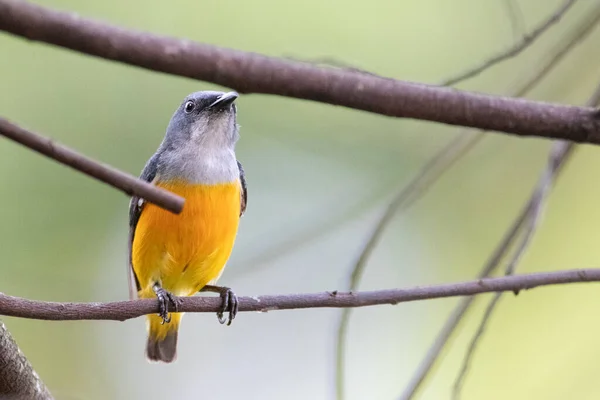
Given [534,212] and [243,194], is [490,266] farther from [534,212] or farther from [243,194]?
[243,194]

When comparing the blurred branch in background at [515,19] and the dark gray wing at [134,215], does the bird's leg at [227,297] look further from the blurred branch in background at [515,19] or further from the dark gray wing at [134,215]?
the blurred branch in background at [515,19]

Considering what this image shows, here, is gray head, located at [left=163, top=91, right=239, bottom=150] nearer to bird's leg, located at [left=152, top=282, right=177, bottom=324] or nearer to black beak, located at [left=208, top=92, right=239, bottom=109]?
black beak, located at [left=208, top=92, right=239, bottom=109]

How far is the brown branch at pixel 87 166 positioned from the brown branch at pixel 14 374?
78 cm

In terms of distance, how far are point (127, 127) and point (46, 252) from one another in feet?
2.49

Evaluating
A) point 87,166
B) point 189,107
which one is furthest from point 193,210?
point 87,166

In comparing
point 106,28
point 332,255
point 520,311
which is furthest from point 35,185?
point 106,28

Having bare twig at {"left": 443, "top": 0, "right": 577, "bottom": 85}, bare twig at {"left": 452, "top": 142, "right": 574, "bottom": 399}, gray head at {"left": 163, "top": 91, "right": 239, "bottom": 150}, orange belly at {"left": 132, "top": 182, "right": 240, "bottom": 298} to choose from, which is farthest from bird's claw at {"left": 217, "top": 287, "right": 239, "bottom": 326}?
bare twig at {"left": 443, "top": 0, "right": 577, "bottom": 85}

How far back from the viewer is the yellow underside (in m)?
2.64

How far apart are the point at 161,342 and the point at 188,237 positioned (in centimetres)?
79

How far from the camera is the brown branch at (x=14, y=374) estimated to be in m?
1.48

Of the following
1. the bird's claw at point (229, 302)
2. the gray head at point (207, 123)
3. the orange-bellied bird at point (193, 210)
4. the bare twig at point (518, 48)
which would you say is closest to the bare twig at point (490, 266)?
the bare twig at point (518, 48)

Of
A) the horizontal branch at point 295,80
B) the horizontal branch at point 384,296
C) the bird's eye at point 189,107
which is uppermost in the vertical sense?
the horizontal branch at point 295,80

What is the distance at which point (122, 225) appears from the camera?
3738mm

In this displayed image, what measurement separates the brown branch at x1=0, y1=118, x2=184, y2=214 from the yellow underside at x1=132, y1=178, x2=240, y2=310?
5.89 ft
